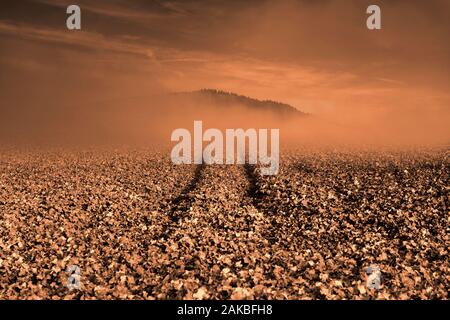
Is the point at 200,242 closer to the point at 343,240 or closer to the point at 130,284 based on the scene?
the point at 130,284

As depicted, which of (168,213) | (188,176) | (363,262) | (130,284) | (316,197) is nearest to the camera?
(130,284)

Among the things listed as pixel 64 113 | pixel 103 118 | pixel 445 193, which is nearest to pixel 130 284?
pixel 445 193

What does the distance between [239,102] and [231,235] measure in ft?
514

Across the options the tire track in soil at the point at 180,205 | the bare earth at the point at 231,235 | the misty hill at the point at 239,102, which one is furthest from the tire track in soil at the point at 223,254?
the misty hill at the point at 239,102

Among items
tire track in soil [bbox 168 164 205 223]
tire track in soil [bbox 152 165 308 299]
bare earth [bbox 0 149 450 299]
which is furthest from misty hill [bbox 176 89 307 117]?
tire track in soil [bbox 152 165 308 299]

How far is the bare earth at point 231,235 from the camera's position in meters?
13.4

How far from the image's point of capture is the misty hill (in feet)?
544

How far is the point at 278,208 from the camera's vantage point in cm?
2245

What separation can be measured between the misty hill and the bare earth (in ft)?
450

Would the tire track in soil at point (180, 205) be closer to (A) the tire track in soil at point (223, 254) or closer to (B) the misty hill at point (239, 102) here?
(A) the tire track in soil at point (223, 254)

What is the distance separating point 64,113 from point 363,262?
136400mm

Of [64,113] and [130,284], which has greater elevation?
[64,113]

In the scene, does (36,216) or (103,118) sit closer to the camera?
A: (36,216)

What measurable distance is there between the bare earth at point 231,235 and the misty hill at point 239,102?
450 ft
